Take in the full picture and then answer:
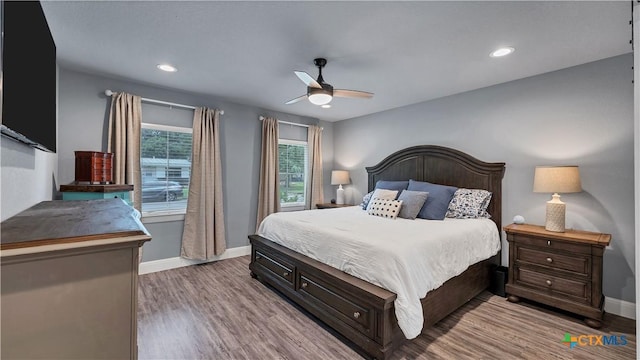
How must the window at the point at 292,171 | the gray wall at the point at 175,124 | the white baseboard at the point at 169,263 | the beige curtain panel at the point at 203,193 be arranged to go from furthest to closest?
the window at the point at 292,171, the beige curtain panel at the point at 203,193, the white baseboard at the point at 169,263, the gray wall at the point at 175,124

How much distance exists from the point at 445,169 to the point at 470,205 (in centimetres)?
70

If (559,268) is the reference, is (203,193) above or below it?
above

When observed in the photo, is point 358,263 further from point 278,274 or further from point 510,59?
point 510,59

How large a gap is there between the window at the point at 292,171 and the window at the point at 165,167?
1.63 metres

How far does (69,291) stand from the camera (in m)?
0.90

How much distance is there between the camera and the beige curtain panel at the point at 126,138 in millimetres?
3309

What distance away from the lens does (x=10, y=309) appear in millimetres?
805

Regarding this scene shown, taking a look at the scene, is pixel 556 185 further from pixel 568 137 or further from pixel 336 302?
pixel 336 302

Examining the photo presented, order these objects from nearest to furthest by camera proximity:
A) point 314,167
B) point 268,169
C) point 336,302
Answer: point 336,302, point 268,169, point 314,167

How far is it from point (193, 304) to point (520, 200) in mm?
3830

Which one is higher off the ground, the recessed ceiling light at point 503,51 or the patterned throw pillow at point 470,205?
the recessed ceiling light at point 503,51

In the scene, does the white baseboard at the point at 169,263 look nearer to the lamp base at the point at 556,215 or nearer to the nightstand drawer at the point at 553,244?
the nightstand drawer at the point at 553,244

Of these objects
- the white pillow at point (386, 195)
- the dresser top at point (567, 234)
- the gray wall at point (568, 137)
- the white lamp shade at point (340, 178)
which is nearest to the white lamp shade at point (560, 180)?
the gray wall at point (568, 137)

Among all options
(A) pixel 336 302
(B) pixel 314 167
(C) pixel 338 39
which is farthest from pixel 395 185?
(C) pixel 338 39
